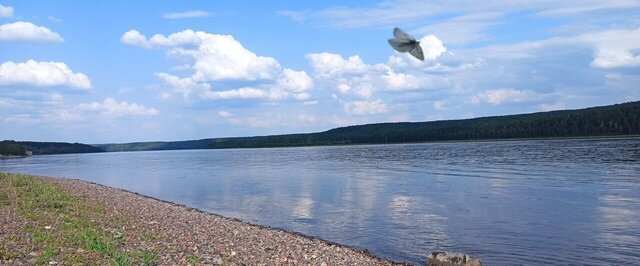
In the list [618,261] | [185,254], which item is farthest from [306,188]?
[185,254]

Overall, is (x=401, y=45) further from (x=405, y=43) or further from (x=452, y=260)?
(x=452, y=260)

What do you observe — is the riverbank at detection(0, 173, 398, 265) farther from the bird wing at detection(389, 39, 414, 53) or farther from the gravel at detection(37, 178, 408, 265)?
the bird wing at detection(389, 39, 414, 53)

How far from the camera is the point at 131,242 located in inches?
647

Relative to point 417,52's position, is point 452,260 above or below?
below

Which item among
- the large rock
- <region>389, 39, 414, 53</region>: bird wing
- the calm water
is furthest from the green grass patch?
<region>389, 39, 414, 53</region>: bird wing

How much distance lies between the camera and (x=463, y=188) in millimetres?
47656

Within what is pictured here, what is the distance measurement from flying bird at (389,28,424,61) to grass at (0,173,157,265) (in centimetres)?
1149

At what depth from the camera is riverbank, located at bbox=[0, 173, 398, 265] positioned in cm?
1351

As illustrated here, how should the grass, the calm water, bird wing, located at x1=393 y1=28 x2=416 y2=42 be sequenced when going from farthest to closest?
the calm water
the grass
bird wing, located at x1=393 y1=28 x2=416 y2=42

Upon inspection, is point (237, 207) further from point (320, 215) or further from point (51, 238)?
point (51, 238)

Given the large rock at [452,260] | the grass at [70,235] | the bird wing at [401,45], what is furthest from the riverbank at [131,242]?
the bird wing at [401,45]

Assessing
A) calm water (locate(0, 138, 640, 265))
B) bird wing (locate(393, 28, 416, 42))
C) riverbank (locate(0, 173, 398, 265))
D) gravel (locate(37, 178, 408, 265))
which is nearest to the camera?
bird wing (locate(393, 28, 416, 42))

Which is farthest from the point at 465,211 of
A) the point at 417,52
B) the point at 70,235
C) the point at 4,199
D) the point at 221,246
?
the point at 417,52

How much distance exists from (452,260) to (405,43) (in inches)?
647
